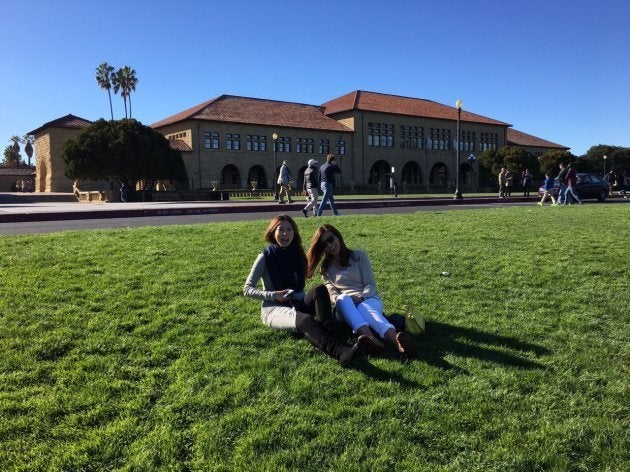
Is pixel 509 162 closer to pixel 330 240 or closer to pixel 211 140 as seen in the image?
pixel 211 140

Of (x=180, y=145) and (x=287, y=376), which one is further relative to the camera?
(x=180, y=145)

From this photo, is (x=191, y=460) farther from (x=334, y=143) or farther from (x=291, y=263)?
(x=334, y=143)

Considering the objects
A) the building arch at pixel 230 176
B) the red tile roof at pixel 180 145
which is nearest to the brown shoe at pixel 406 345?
the red tile roof at pixel 180 145

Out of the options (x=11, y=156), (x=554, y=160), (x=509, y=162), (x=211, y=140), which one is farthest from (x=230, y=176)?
(x=11, y=156)

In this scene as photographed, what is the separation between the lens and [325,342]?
4.20 meters


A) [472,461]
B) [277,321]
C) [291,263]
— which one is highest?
[291,263]

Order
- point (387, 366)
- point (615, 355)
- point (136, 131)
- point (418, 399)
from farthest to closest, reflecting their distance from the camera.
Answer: point (136, 131), point (615, 355), point (387, 366), point (418, 399)

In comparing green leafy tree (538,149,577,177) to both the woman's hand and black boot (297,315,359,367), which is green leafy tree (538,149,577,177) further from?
black boot (297,315,359,367)

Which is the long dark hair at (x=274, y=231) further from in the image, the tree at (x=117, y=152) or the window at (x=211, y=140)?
the window at (x=211, y=140)

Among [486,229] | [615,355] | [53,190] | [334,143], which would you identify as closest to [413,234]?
[486,229]

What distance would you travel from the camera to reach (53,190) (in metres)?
59.0

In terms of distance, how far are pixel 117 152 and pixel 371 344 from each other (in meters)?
42.5

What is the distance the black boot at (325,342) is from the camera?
4.02 meters

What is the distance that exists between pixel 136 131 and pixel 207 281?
4066cm
